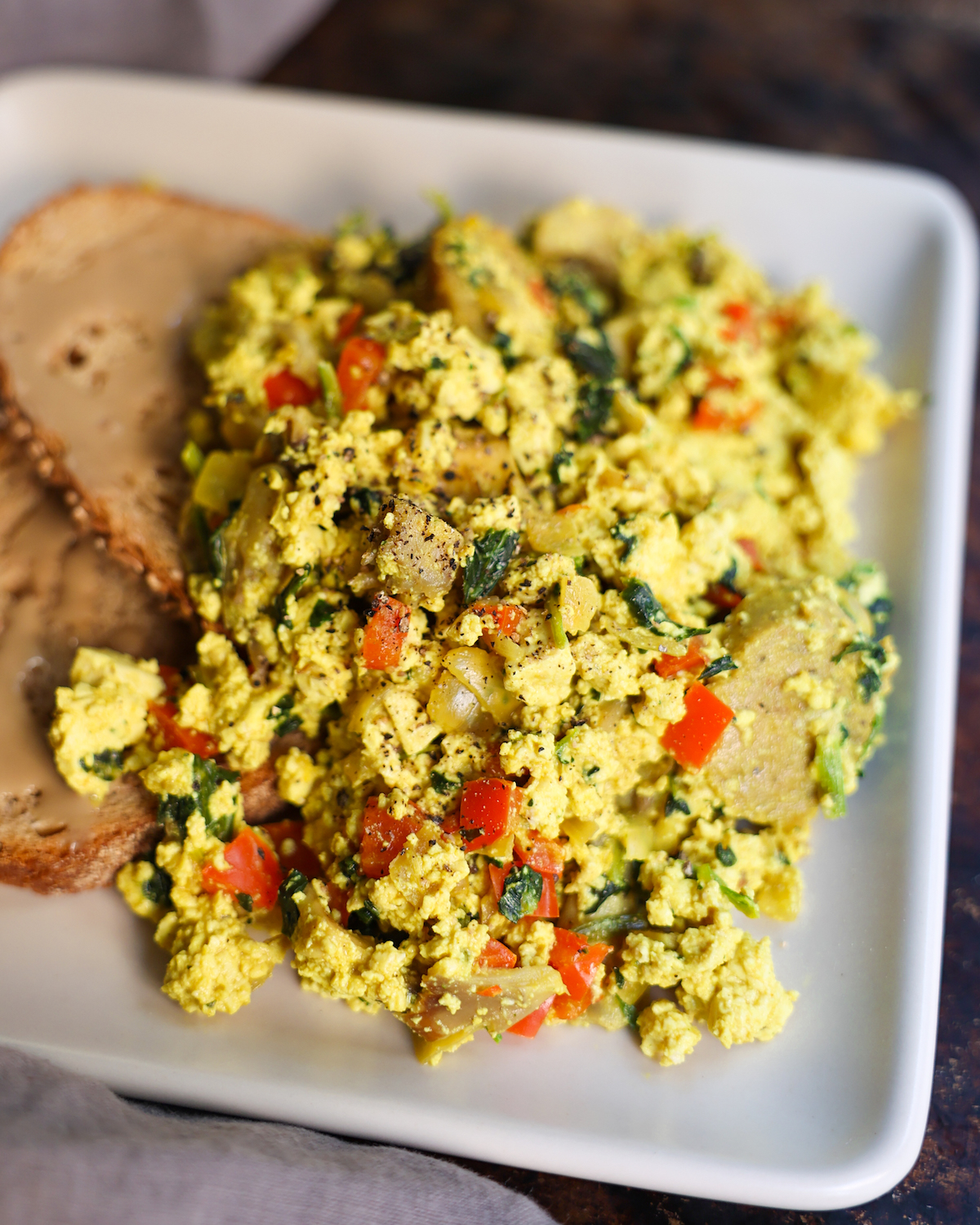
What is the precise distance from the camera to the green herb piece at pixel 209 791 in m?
2.84

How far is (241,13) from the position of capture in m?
4.96

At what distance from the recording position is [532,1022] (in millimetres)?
2758

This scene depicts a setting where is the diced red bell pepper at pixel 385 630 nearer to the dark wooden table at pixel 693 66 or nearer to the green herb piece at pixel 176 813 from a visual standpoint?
the green herb piece at pixel 176 813

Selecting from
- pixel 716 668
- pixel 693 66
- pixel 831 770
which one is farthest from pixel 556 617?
pixel 693 66

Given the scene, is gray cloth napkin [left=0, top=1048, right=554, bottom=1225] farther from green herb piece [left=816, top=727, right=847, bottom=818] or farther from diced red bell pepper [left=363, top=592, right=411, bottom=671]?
green herb piece [left=816, top=727, right=847, bottom=818]

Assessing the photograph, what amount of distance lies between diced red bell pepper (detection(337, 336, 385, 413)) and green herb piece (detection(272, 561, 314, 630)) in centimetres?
51

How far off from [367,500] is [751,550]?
1.22 metres

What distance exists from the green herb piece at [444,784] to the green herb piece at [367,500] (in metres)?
0.71

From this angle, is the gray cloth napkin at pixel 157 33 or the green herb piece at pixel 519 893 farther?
the gray cloth napkin at pixel 157 33

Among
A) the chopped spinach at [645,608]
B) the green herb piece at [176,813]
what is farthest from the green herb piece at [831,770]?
the green herb piece at [176,813]

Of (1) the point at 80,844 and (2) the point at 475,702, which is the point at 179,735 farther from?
(2) the point at 475,702

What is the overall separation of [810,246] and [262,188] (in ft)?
7.34

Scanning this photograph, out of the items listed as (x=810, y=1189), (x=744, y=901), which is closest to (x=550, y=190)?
(x=744, y=901)

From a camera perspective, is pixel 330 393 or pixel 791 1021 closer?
pixel 791 1021
